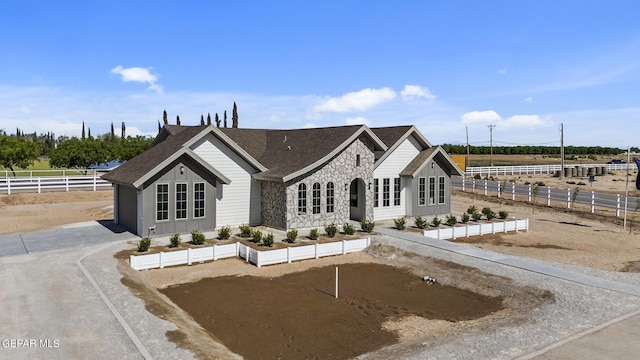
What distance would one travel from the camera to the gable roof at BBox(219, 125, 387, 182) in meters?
24.5

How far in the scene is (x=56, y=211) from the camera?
3175 centimetres

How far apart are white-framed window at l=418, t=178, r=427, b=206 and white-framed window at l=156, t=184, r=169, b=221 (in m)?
15.2

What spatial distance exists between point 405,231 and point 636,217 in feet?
61.7

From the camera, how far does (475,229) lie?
25.1 m

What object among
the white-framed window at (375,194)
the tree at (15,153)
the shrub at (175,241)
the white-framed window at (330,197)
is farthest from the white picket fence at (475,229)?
the tree at (15,153)

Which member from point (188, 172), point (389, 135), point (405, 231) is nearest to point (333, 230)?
point (405, 231)

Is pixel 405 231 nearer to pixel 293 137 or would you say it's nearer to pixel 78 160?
pixel 293 137

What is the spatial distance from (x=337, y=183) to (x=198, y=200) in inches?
292

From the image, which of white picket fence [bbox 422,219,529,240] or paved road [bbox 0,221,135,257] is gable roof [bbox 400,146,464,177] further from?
paved road [bbox 0,221,135,257]

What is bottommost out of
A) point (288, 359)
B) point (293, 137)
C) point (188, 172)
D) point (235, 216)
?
point (288, 359)

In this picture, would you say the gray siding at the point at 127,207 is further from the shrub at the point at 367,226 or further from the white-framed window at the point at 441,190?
the white-framed window at the point at 441,190

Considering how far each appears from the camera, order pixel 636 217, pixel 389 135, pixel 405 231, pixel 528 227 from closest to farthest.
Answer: pixel 405 231
pixel 528 227
pixel 389 135
pixel 636 217

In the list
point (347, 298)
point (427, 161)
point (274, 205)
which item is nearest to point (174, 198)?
point (274, 205)

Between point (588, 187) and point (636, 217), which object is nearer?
point (636, 217)
